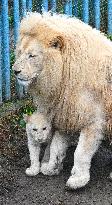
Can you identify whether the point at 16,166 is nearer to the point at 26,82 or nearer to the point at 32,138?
the point at 32,138

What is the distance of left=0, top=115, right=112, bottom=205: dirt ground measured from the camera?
20.1 feet

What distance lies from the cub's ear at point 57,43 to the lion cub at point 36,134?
69 centimetres

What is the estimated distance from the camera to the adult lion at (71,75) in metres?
5.97

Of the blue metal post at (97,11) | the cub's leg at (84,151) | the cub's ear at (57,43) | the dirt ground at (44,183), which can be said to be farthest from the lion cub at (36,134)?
the blue metal post at (97,11)

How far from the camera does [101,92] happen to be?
614 cm

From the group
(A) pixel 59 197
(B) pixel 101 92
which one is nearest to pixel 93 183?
(A) pixel 59 197

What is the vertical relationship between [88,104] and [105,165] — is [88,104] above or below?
above

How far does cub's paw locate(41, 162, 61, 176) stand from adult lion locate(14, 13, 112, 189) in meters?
0.28

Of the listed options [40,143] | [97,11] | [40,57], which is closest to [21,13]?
[97,11]

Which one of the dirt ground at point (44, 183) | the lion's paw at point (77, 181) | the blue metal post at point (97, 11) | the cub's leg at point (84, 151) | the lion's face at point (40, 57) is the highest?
the lion's face at point (40, 57)

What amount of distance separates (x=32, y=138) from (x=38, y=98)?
1.38 feet

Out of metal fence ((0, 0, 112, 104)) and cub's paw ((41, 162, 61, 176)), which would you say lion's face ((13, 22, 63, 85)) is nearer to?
cub's paw ((41, 162, 61, 176))

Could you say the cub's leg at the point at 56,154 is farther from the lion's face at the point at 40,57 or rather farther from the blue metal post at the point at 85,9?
the blue metal post at the point at 85,9

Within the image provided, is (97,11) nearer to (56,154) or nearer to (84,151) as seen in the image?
(56,154)
